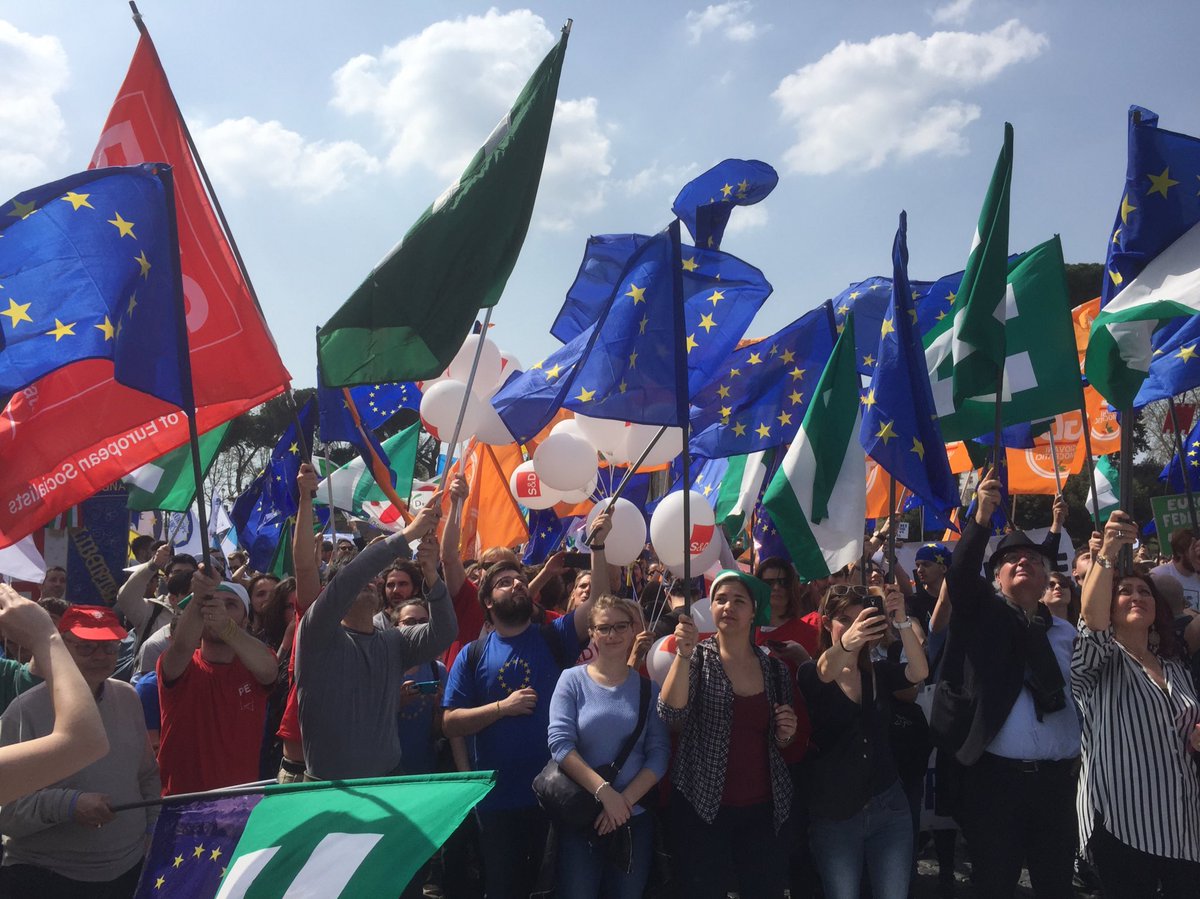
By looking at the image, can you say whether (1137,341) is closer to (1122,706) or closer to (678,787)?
(1122,706)

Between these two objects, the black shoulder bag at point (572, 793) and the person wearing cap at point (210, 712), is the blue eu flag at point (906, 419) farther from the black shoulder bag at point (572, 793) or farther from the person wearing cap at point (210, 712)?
the person wearing cap at point (210, 712)

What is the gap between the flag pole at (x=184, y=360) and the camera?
170 inches

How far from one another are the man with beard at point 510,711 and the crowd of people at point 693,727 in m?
0.01

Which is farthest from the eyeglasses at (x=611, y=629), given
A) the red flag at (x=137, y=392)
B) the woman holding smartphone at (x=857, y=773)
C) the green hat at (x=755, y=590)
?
the red flag at (x=137, y=392)

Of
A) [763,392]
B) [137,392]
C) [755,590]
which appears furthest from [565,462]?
[137,392]

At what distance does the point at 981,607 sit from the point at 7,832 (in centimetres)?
400

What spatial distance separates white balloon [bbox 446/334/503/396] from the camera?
8.86 metres

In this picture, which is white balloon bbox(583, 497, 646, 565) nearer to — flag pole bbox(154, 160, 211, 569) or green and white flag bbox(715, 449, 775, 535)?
green and white flag bbox(715, 449, 775, 535)

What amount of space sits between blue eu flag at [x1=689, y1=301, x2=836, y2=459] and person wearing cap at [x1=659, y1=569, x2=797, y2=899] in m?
2.80

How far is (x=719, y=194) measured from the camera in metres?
7.88

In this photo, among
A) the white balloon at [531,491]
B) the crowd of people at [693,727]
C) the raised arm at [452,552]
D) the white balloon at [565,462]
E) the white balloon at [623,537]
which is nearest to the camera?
the crowd of people at [693,727]

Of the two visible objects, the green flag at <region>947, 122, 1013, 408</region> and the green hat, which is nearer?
the green hat

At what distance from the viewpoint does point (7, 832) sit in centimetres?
401

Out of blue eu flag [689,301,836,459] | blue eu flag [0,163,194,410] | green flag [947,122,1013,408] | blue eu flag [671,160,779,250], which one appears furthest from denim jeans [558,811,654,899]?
blue eu flag [671,160,779,250]
